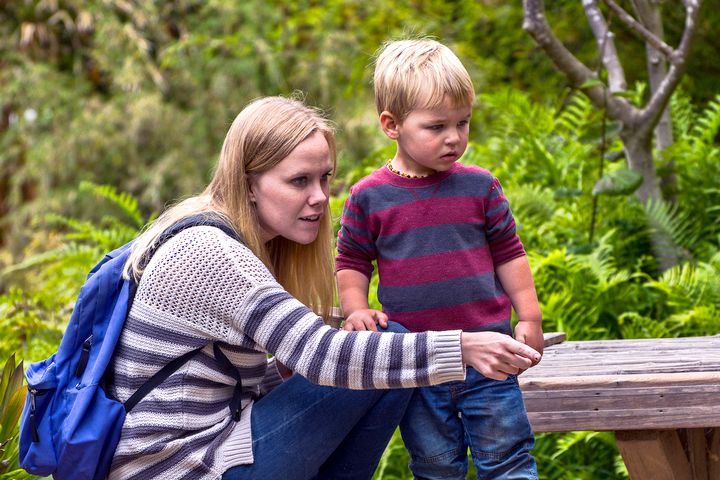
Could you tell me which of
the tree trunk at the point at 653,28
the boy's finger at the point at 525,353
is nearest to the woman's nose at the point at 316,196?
the boy's finger at the point at 525,353

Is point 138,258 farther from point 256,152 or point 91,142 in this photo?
point 91,142

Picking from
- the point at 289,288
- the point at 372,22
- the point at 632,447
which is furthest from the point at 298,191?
the point at 372,22

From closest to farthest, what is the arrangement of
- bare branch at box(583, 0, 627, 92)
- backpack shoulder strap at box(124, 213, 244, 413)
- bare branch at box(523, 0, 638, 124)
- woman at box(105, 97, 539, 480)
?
woman at box(105, 97, 539, 480) → backpack shoulder strap at box(124, 213, 244, 413) → bare branch at box(523, 0, 638, 124) → bare branch at box(583, 0, 627, 92)

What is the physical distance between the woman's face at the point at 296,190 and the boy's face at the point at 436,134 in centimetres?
22

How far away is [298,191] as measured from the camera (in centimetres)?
234

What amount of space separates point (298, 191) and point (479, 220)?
18.4 inches

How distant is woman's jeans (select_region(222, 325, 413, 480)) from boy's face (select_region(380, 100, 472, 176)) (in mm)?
434

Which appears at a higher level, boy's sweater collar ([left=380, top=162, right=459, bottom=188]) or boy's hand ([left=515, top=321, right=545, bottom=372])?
boy's sweater collar ([left=380, top=162, right=459, bottom=188])

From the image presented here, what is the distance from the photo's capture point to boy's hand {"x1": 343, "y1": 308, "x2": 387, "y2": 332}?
7.59 ft

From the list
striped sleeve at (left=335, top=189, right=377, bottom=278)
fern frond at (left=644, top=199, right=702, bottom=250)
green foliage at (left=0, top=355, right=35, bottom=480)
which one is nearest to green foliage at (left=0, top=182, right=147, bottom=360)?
green foliage at (left=0, top=355, right=35, bottom=480)

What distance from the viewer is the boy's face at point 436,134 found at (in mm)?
2230

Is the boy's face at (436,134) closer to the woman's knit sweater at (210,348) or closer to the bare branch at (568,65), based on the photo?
the woman's knit sweater at (210,348)

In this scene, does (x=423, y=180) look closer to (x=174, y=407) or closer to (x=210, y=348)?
(x=210, y=348)

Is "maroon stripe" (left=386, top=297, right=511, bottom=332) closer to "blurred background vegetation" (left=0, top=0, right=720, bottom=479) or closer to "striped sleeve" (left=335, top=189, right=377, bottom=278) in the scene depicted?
"striped sleeve" (left=335, top=189, right=377, bottom=278)
